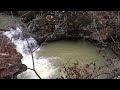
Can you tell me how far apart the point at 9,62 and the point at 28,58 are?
1.07 meters

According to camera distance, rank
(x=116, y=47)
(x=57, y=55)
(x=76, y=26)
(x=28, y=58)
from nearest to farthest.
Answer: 1. (x=57, y=55)
2. (x=28, y=58)
3. (x=116, y=47)
4. (x=76, y=26)

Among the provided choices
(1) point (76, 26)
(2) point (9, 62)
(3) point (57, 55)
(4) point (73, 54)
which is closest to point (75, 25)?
(1) point (76, 26)

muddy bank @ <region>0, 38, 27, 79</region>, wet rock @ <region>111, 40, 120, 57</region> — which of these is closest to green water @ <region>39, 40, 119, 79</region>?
wet rock @ <region>111, 40, 120, 57</region>

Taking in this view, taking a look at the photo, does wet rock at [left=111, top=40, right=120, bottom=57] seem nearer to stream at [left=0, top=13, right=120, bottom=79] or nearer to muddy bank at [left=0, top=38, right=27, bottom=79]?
stream at [left=0, top=13, right=120, bottom=79]

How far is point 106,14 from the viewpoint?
11.6 metres

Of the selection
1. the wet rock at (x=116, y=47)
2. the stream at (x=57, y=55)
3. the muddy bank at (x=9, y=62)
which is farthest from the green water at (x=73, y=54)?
the muddy bank at (x=9, y=62)

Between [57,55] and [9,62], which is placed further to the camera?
[57,55]

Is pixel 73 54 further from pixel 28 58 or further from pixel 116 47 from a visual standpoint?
pixel 116 47

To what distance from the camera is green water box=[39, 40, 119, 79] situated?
9281 millimetres

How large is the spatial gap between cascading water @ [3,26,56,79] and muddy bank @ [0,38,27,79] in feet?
0.82

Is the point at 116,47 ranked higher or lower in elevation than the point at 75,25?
lower

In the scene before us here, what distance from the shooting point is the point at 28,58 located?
10211mm
